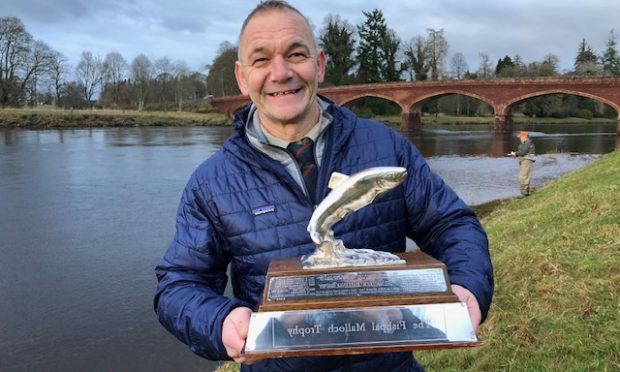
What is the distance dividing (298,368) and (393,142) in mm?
1037

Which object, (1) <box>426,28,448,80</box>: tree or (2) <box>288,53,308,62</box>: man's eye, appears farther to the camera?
(1) <box>426,28,448,80</box>: tree

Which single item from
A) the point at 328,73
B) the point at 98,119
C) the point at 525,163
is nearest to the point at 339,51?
the point at 328,73

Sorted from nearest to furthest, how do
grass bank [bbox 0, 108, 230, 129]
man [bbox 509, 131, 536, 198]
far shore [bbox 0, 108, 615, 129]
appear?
man [bbox 509, 131, 536, 198], grass bank [bbox 0, 108, 230, 129], far shore [bbox 0, 108, 615, 129]

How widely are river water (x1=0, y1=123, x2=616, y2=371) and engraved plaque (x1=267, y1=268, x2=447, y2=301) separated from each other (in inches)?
178

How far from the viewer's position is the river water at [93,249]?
647 centimetres

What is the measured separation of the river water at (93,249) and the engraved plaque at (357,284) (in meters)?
4.53

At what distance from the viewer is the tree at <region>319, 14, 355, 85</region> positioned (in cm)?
7200

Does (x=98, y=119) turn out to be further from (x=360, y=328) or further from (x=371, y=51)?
(x=360, y=328)

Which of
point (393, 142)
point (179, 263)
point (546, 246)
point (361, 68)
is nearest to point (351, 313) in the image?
point (179, 263)

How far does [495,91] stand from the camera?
4750 centimetres

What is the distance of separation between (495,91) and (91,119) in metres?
38.3

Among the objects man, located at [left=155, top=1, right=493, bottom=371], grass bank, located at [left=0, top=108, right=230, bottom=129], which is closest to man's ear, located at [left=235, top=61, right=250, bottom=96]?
man, located at [left=155, top=1, right=493, bottom=371]

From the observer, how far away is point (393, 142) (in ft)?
7.93

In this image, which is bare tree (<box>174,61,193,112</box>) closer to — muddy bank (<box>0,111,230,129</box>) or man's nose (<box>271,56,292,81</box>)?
muddy bank (<box>0,111,230,129</box>)
